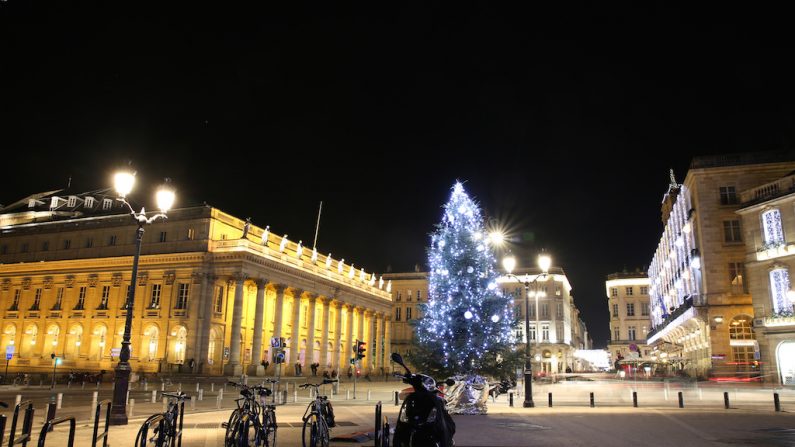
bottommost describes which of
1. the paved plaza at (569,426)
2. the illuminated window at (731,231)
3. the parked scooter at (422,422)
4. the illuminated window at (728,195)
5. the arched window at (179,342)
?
the paved plaza at (569,426)

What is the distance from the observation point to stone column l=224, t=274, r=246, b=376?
54062 mm

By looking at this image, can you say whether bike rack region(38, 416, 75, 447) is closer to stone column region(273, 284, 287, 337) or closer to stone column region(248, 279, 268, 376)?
stone column region(248, 279, 268, 376)

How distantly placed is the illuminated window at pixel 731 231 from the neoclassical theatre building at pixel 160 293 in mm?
40562

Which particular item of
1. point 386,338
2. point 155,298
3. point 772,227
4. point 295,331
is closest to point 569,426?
point 772,227

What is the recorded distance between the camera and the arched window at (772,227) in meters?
37.6

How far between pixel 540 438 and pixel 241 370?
151 feet

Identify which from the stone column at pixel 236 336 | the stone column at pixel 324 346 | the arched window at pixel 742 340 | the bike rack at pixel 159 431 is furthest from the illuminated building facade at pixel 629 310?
the bike rack at pixel 159 431

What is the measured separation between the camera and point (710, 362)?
4503cm

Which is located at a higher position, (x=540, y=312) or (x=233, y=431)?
(x=540, y=312)

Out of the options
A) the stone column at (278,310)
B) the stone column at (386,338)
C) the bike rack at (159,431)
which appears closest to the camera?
the bike rack at (159,431)

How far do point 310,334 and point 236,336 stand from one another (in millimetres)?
15598

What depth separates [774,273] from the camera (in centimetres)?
3762

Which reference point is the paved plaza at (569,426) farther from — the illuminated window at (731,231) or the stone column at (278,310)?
the stone column at (278,310)

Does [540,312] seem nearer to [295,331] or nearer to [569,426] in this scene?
[295,331]
